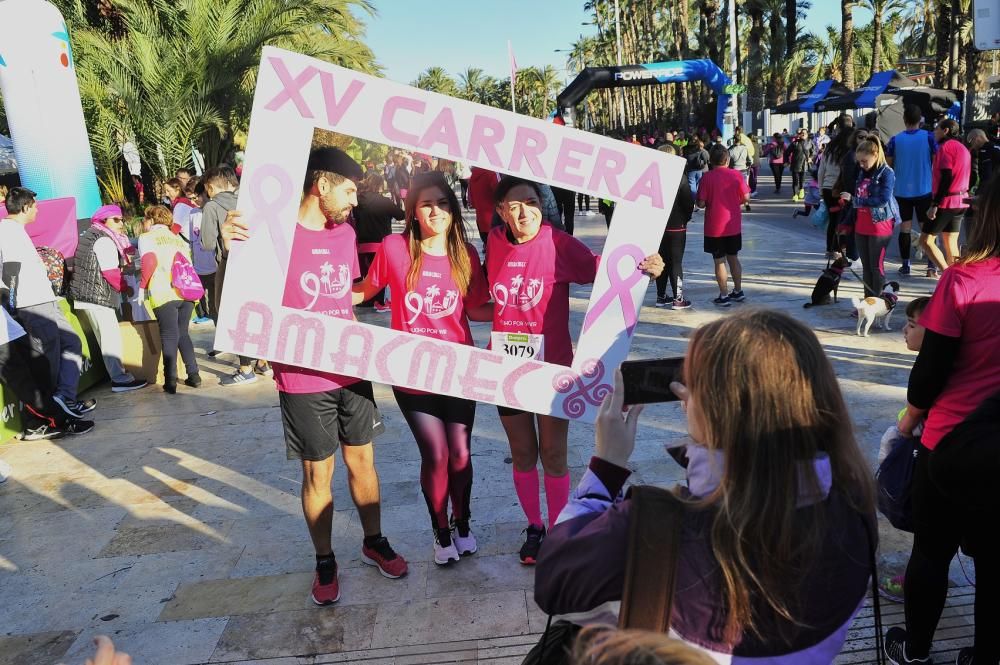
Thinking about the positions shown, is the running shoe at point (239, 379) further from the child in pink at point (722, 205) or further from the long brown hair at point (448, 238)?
the child in pink at point (722, 205)

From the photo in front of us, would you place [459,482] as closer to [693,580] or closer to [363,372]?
[363,372]

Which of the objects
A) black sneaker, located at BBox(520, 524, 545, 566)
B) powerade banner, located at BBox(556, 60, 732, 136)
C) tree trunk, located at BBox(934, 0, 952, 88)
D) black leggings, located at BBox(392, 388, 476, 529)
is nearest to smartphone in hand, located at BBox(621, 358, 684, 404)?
black leggings, located at BBox(392, 388, 476, 529)

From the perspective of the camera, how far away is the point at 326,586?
3262 mm

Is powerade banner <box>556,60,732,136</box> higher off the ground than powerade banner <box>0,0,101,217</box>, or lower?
higher

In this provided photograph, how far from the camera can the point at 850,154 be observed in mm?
8047

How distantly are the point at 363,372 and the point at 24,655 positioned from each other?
183 centimetres

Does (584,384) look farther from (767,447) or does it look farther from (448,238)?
(767,447)

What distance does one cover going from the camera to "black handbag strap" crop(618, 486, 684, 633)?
4.14 ft

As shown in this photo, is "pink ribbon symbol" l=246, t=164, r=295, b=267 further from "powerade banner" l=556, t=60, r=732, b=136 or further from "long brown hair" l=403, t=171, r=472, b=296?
"powerade banner" l=556, t=60, r=732, b=136

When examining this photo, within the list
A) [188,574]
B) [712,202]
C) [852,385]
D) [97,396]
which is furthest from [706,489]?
[712,202]

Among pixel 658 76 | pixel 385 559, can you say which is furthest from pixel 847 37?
pixel 385 559

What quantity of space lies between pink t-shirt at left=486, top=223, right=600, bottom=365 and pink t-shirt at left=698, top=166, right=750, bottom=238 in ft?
16.9

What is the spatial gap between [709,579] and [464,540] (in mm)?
2431

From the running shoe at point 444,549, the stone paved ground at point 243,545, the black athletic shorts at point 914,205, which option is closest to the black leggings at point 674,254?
the stone paved ground at point 243,545
